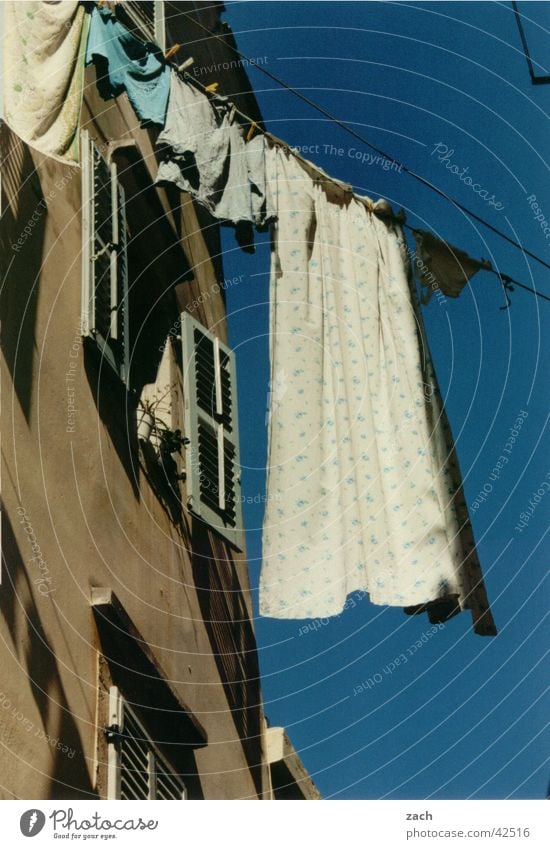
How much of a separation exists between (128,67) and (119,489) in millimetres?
1801

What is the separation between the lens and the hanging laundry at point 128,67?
5.93 metres

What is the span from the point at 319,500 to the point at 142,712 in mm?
1224

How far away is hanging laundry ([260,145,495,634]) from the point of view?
588 centimetres

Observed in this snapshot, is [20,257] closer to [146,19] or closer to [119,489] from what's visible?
[119,489]

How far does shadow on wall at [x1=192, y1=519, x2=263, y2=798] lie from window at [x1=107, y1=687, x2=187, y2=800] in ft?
3.67

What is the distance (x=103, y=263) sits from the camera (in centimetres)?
582

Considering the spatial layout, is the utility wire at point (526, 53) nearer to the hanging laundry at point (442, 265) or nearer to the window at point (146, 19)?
the hanging laundry at point (442, 265)

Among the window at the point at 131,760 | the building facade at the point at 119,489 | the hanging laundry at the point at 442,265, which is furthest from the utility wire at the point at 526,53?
the window at the point at 131,760

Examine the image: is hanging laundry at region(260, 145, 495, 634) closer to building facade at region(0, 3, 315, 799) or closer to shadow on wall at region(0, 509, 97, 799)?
building facade at region(0, 3, 315, 799)

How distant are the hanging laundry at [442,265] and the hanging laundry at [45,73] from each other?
1.82 meters

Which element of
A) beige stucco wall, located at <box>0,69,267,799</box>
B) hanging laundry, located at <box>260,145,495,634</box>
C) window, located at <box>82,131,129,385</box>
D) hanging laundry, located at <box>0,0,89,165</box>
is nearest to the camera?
beige stucco wall, located at <box>0,69,267,799</box>

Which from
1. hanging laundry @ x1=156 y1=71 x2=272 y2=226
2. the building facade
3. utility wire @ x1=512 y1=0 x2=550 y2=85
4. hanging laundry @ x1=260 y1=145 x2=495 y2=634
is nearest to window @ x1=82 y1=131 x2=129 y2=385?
the building facade

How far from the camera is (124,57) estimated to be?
6.13 m
